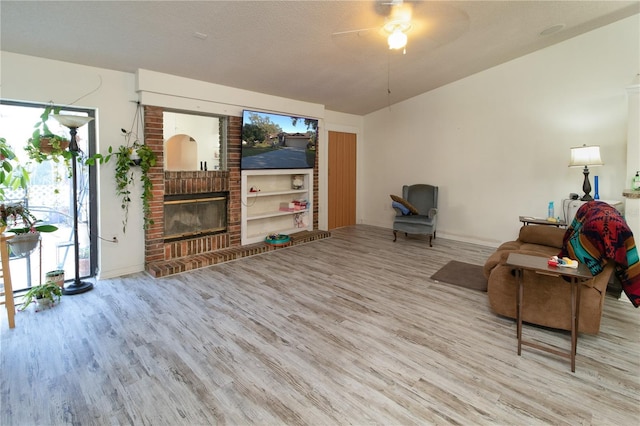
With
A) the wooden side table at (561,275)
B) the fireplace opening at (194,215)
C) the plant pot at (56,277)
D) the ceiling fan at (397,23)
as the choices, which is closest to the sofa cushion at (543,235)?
the wooden side table at (561,275)

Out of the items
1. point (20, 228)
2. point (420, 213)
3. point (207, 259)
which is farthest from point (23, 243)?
point (420, 213)

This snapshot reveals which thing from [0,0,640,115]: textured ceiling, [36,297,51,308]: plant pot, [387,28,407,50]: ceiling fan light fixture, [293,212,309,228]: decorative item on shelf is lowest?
[36,297,51,308]: plant pot

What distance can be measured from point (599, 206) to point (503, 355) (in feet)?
4.75

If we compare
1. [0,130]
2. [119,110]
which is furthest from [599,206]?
[0,130]

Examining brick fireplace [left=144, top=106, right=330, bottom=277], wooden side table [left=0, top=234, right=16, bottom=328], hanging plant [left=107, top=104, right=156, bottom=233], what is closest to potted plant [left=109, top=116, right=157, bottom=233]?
hanging plant [left=107, top=104, right=156, bottom=233]

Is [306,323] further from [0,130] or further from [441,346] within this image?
[0,130]

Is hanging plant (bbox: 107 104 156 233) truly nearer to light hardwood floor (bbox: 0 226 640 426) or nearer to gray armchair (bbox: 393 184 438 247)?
light hardwood floor (bbox: 0 226 640 426)

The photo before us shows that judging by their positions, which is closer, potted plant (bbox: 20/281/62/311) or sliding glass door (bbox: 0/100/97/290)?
potted plant (bbox: 20/281/62/311)

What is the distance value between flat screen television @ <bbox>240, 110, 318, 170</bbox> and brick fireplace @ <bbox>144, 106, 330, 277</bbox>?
17cm

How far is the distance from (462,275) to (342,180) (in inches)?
143

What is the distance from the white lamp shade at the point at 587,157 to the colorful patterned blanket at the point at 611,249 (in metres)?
2.00

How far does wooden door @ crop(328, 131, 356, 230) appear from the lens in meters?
6.68

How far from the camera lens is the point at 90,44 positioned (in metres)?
3.03

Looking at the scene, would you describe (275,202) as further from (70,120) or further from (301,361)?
(301,361)
